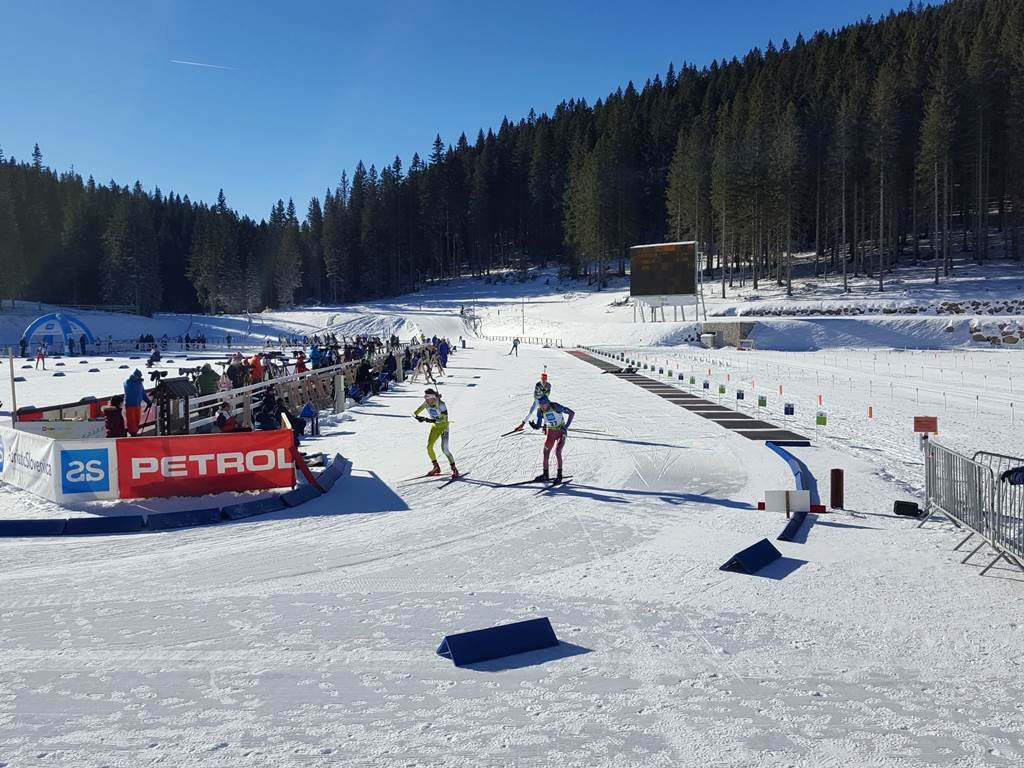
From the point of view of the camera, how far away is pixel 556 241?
4156 inches

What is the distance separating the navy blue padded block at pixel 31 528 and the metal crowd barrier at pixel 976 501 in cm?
1202

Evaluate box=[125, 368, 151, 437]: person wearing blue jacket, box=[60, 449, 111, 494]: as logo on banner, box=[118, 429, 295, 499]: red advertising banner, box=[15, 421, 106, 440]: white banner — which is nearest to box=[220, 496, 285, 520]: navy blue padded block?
box=[118, 429, 295, 499]: red advertising banner

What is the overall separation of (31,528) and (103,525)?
3.16ft

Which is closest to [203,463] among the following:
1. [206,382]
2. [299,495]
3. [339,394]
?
[299,495]

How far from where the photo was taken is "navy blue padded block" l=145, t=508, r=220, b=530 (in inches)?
405

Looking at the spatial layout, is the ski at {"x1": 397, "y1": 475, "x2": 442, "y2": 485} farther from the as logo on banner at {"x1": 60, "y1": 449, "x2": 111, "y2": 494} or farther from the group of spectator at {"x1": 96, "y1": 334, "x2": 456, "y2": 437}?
the as logo on banner at {"x1": 60, "y1": 449, "x2": 111, "y2": 494}

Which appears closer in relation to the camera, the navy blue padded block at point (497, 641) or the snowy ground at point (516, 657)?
the snowy ground at point (516, 657)

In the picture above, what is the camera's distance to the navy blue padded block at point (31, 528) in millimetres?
9984

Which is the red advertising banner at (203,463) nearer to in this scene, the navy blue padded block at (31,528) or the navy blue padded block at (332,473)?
the navy blue padded block at (332,473)

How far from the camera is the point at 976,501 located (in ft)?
27.9

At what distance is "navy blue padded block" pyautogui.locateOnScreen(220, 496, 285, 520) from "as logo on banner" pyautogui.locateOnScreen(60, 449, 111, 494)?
246 cm

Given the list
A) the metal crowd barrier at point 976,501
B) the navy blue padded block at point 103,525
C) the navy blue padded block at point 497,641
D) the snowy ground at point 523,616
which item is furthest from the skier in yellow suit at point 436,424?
the metal crowd barrier at point 976,501

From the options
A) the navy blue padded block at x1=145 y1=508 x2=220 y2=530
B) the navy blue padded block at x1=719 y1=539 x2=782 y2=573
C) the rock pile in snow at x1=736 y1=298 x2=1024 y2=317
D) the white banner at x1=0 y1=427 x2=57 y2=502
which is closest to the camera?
the navy blue padded block at x1=719 y1=539 x2=782 y2=573

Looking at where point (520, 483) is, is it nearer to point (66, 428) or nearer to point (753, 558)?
point (753, 558)
